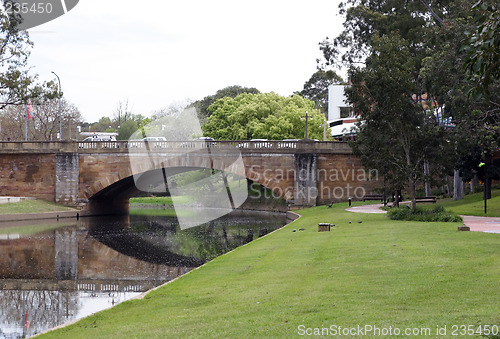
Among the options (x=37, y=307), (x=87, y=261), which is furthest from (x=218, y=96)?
(x=37, y=307)

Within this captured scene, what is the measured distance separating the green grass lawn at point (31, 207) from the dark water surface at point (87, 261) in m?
3.45

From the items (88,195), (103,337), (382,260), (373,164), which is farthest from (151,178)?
(103,337)

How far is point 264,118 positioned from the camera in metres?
76.5

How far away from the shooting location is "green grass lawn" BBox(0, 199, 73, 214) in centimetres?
4794

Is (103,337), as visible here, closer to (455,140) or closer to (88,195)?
(455,140)

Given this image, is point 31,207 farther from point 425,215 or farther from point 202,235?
point 425,215

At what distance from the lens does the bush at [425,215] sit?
29.0m

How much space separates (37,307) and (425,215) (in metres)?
20.6

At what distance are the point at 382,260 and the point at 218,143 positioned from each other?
133ft

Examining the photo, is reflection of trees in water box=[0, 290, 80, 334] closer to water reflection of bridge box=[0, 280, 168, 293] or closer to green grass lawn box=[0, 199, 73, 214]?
water reflection of bridge box=[0, 280, 168, 293]

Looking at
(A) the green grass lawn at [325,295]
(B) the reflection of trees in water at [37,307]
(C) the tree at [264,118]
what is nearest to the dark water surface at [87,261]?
(B) the reflection of trees in water at [37,307]

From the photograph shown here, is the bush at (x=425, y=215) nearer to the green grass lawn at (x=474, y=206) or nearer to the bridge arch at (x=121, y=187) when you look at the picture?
the green grass lawn at (x=474, y=206)

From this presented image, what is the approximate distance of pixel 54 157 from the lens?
56.0 metres

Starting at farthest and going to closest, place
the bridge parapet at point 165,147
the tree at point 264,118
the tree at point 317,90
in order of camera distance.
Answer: the tree at point 317,90
the tree at point 264,118
the bridge parapet at point 165,147
